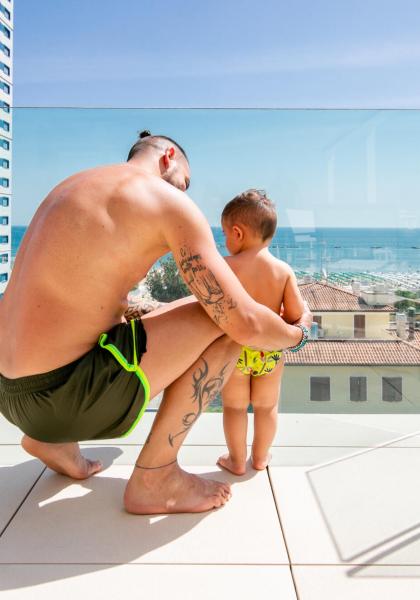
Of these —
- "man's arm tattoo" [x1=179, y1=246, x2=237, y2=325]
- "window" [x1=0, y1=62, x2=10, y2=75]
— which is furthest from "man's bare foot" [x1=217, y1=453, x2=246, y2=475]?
"window" [x1=0, y1=62, x2=10, y2=75]

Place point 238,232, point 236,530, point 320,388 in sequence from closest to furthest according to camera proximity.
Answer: point 236,530, point 238,232, point 320,388

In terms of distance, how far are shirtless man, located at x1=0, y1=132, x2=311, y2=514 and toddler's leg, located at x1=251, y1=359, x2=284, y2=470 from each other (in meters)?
0.30

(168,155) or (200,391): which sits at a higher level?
(168,155)

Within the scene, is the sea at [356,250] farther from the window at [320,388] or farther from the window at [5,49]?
the window at [5,49]

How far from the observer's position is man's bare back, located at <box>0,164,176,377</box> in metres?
1.20

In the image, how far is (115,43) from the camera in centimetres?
2055

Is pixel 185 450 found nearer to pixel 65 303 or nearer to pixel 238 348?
pixel 238 348

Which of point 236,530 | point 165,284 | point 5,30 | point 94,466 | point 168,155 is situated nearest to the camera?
point 236,530

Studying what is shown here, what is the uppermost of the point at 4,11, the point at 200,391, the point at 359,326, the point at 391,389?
the point at 4,11

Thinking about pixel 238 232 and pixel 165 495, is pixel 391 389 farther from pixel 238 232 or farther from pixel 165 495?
pixel 165 495

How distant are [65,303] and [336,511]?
2.86 feet

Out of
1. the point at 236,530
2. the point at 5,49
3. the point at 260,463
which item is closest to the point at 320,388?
the point at 260,463

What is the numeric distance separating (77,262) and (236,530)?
0.75 meters

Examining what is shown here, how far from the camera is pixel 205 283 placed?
50.4 inches
